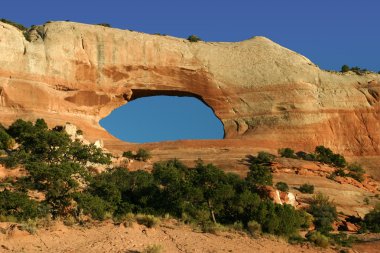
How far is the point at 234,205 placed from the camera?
3194 centimetres

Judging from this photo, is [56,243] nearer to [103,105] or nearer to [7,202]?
[7,202]

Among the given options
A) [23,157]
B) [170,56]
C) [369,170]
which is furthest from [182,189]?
[170,56]

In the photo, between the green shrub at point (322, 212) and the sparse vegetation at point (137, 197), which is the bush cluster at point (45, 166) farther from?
the green shrub at point (322, 212)

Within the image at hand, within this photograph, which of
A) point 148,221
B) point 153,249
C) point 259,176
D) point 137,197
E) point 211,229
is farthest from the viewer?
point 259,176

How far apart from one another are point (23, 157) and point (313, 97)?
3176cm

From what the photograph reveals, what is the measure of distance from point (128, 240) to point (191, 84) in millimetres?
43421

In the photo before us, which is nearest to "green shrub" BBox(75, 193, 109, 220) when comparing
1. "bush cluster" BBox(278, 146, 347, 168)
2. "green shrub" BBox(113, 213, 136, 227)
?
"green shrub" BBox(113, 213, 136, 227)

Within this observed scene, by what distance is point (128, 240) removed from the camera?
70.4 feet

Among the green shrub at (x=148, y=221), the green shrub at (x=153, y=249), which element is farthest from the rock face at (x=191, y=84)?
the green shrub at (x=153, y=249)

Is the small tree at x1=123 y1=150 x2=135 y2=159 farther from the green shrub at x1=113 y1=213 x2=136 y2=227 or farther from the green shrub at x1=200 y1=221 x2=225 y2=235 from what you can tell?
the green shrub at x1=113 y1=213 x2=136 y2=227

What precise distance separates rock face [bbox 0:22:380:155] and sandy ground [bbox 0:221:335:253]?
113ft

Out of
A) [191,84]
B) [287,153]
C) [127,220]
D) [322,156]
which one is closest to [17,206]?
[127,220]

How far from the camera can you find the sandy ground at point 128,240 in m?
20.1

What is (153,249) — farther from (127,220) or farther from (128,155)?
(128,155)
